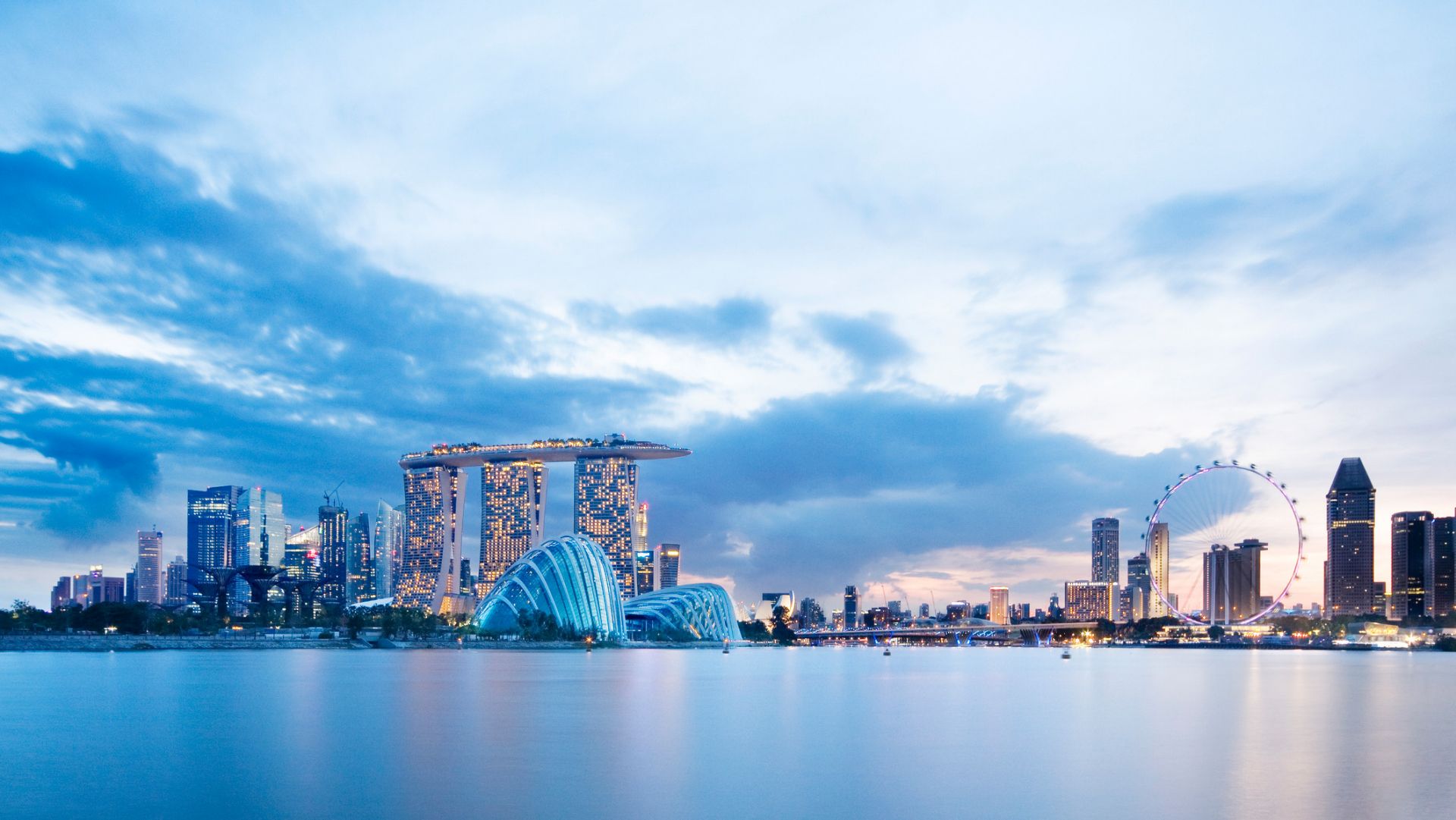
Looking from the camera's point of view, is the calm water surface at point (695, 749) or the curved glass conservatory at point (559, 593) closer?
the calm water surface at point (695, 749)

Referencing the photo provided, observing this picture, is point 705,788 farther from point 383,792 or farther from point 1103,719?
point 1103,719

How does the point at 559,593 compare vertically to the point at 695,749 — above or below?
below

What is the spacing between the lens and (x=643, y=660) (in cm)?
12394

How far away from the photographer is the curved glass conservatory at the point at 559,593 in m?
171

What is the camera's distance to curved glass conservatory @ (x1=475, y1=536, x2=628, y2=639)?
17062cm

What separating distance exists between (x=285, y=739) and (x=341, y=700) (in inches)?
709

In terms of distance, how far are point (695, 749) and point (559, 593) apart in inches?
5314

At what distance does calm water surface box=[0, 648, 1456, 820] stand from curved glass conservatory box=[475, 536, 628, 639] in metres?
91.1

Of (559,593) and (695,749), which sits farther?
(559,593)

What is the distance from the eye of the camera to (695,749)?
1553 inches

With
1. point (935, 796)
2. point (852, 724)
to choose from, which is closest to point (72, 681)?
point (852, 724)

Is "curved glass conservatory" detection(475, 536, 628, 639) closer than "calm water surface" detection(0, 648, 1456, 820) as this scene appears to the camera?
No

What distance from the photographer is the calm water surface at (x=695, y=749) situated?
94.5ft

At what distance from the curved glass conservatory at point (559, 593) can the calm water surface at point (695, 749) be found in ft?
299
